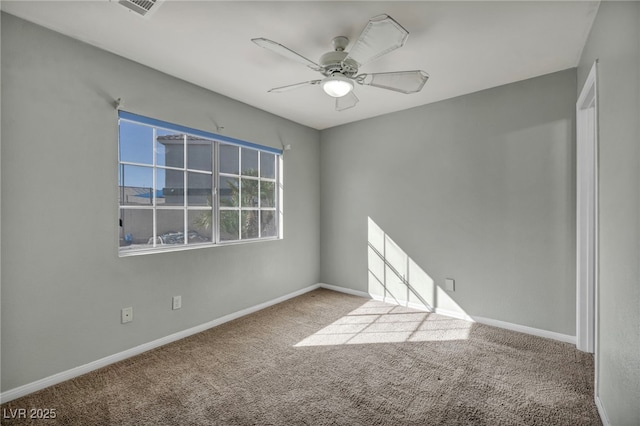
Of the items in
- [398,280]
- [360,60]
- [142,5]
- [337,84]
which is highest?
[142,5]

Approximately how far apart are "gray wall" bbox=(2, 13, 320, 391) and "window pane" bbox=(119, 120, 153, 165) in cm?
16

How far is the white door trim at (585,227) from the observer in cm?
242

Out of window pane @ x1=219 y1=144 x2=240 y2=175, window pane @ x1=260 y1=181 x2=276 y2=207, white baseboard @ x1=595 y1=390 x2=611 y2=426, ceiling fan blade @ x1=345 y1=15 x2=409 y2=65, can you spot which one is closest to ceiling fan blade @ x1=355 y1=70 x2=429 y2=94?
ceiling fan blade @ x1=345 y1=15 x2=409 y2=65

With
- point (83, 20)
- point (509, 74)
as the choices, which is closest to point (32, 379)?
point (83, 20)

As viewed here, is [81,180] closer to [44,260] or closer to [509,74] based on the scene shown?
[44,260]

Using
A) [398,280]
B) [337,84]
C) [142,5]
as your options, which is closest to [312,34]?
[337,84]

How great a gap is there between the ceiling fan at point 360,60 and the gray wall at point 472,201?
2.87ft

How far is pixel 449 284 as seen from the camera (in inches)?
133

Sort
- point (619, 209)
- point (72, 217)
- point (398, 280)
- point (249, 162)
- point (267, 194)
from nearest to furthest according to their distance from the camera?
point (619, 209)
point (72, 217)
point (249, 162)
point (398, 280)
point (267, 194)

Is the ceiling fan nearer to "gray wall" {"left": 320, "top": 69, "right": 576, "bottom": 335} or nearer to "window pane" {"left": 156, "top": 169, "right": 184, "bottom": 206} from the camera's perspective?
"gray wall" {"left": 320, "top": 69, "right": 576, "bottom": 335}

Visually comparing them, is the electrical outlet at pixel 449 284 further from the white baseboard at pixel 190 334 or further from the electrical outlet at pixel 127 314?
the electrical outlet at pixel 127 314

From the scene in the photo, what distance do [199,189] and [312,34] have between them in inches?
75.2

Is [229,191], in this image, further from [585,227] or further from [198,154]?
[585,227]

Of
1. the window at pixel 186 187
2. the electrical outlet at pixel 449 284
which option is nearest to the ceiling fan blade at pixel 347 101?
the window at pixel 186 187
